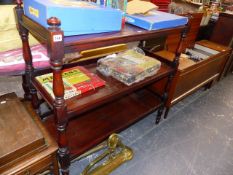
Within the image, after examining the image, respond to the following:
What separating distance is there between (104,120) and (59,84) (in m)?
0.62

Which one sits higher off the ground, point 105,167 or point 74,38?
point 74,38

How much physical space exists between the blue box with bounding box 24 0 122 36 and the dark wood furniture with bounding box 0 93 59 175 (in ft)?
1.36

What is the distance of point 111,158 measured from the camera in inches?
47.3

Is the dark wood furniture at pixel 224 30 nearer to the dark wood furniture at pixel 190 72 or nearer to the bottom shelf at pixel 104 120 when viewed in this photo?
the dark wood furniture at pixel 190 72

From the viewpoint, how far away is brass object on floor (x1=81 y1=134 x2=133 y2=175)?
43.8 inches

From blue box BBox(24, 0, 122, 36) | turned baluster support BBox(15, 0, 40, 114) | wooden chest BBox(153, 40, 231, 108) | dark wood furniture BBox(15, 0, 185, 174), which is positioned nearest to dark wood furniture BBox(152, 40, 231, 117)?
wooden chest BBox(153, 40, 231, 108)

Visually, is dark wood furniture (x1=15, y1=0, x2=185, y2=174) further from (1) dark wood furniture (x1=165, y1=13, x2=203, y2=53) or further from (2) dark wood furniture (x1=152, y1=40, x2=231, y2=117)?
(1) dark wood furniture (x1=165, y1=13, x2=203, y2=53)

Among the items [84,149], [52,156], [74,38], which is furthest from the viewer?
[84,149]

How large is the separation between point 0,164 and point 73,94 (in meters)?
0.38

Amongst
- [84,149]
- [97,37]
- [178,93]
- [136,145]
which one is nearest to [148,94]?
[178,93]

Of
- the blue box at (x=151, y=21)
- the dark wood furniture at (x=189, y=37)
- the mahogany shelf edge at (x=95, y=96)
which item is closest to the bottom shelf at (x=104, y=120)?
the mahogany shelf edge at (x=95, y=96)

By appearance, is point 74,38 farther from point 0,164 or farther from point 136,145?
point 136,145

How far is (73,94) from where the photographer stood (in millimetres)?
876

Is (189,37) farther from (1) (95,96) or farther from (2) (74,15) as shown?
(2) (74,15)
